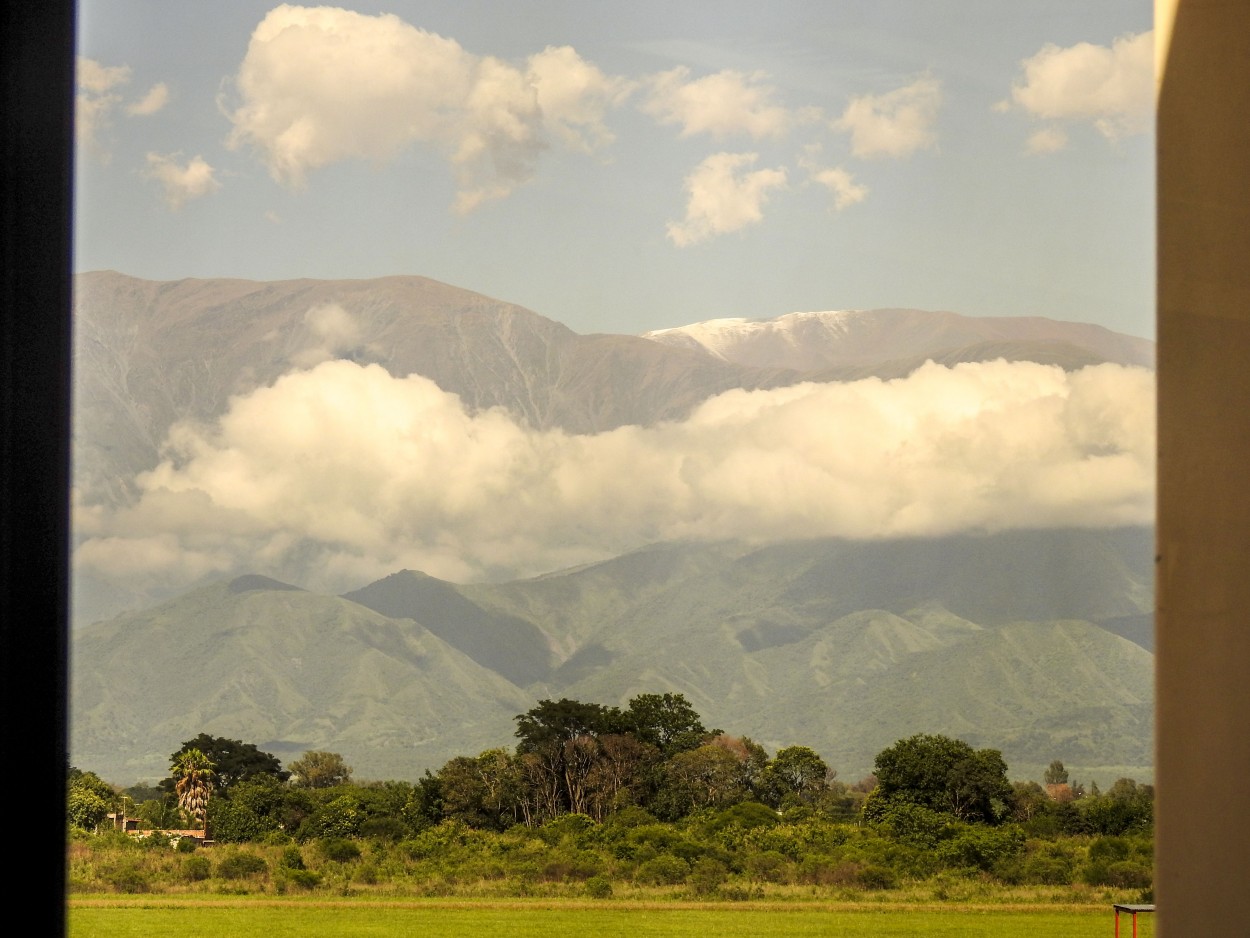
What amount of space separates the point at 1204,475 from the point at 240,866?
14.3m

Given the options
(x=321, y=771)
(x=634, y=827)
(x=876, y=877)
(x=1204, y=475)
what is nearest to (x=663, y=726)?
(x=634, y=827)

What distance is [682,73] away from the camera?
4022 centimetres

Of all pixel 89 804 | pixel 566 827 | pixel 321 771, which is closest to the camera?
pixel 566 827

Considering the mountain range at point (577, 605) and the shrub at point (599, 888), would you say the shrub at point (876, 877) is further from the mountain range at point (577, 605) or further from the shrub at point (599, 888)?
the mountain range at point (577, 605)

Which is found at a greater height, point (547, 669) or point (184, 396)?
point (184, 396)

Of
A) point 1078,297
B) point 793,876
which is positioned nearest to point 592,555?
point 1078,297

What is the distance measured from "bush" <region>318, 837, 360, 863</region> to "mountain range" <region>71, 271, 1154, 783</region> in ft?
74.8

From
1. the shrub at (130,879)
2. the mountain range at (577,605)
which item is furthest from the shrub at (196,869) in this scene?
the mountain range at (577,605)

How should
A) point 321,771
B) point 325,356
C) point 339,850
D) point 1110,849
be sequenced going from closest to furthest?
point 339,850, point 1110,849, point 321,771, point 325,356

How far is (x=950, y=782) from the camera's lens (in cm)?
1468

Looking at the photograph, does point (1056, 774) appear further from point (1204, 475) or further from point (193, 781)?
point (1204, 475)

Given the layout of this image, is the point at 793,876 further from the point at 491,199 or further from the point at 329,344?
the point at 329,344

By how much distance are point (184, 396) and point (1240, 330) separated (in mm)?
45960

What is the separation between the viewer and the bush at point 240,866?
44.0ft
